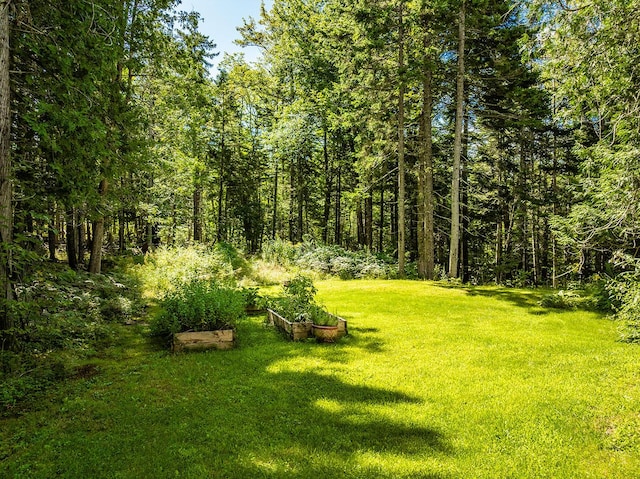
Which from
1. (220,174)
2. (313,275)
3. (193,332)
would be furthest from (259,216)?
(193,332)

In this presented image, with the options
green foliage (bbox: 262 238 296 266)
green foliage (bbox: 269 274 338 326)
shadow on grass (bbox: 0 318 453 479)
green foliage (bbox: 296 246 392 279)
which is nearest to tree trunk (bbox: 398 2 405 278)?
green foliage (bbox: 296 246 392 279)

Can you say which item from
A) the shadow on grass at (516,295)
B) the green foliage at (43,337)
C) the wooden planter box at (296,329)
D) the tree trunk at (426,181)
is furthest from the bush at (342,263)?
the green foliage at (43,337)

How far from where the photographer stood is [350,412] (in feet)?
13.9

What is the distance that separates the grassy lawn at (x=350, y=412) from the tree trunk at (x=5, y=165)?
141 centimetres

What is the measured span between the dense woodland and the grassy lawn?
170 centimetres

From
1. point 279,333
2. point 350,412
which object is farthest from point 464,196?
point 350,412

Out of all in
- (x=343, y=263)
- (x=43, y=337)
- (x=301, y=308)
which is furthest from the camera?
(x=343, y=263)

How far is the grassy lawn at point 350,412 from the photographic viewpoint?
10.7 feet

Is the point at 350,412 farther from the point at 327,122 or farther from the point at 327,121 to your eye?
the point at 327,122

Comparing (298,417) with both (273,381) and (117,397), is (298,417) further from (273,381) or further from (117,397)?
(117,397)

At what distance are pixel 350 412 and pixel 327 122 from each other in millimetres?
22088

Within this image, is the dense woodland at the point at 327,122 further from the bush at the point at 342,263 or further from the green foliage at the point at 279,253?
the green foliage at the point at 279,253

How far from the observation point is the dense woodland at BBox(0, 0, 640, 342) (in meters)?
5.39

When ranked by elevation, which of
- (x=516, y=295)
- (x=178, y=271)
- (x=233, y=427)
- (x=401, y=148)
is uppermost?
(x=401, y=148)
